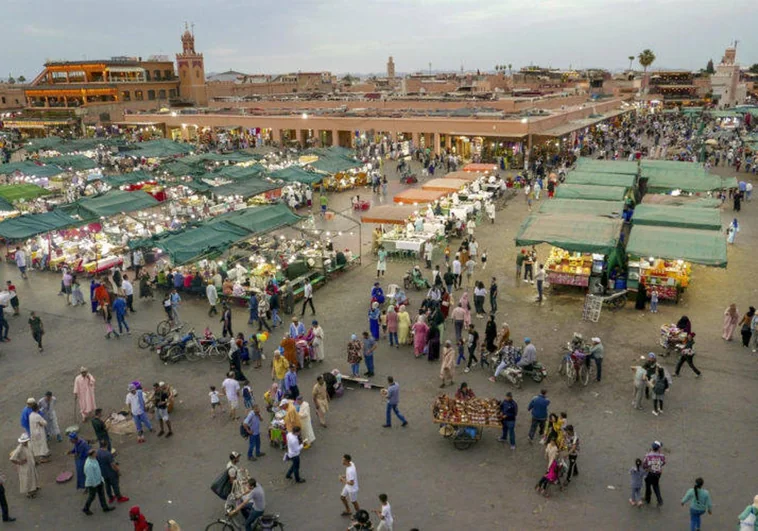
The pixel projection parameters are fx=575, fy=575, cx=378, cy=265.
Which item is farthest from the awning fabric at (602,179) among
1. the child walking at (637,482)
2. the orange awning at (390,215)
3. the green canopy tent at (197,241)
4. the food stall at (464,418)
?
the child walking at (637,482)

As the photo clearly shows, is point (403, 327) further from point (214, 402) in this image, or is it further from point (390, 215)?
point (390, 215)

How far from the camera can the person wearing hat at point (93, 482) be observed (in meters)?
8.68

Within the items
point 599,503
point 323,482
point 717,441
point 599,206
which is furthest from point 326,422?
point 599,206

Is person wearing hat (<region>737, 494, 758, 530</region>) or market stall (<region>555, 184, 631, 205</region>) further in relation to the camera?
market stall (<region>555, 184, 631, 205</region>)

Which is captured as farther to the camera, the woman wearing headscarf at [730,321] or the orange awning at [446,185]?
the orange awning at [446,185]

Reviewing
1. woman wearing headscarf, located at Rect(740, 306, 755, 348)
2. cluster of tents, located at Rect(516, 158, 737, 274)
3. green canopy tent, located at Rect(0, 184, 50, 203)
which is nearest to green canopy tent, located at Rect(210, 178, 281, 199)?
green canopy tent, located at Rect(0, 184, 50, 203)

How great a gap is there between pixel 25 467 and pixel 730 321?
49.7 ft

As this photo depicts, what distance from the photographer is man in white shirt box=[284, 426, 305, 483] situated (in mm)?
9227

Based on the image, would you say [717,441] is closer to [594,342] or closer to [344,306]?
[594,342]

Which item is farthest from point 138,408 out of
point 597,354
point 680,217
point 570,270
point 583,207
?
point 680,217

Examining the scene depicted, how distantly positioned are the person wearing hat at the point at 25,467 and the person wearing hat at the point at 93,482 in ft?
3.58

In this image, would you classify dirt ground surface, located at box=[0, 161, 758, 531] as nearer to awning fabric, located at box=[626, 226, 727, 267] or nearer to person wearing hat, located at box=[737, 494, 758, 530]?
person wearing hat, located at box=[737, 494, 758, 530]

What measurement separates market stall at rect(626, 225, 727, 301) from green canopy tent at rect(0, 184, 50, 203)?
2566 cm

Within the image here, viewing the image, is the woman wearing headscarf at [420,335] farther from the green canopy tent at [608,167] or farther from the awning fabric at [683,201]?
the green canopy tent at [608,167]
